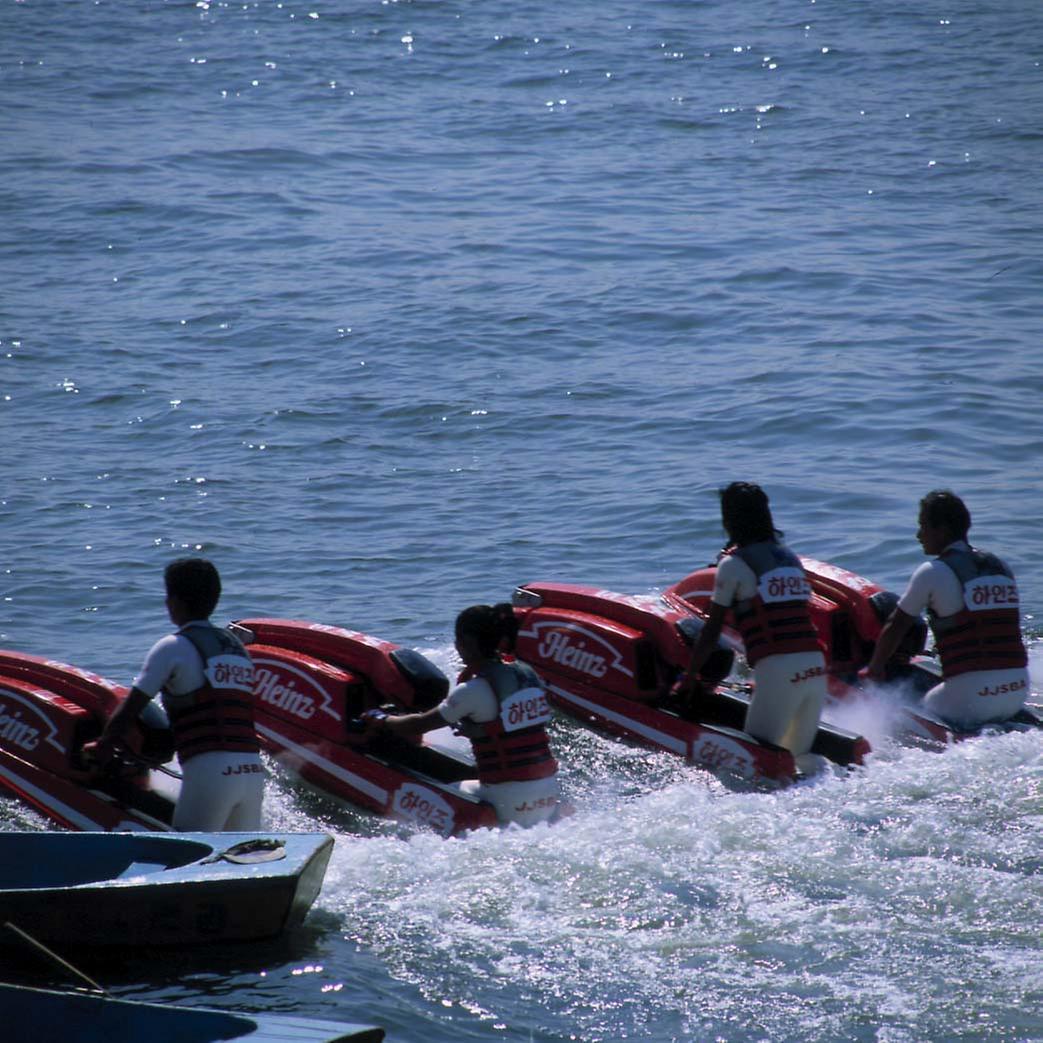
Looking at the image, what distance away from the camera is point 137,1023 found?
5.53m

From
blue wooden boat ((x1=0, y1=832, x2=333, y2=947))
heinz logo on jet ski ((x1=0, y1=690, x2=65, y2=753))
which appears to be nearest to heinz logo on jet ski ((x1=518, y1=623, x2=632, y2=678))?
blue wooden boat ((x1=0, y1=832, x2=333, y2=947))

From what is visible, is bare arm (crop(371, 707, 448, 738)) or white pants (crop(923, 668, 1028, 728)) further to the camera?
white pants (crop(923, 668, 1028, 728))

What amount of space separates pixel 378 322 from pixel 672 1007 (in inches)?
552

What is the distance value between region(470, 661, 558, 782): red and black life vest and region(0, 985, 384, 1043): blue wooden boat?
7.08ft

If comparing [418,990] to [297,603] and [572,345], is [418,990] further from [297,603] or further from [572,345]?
[572,345]

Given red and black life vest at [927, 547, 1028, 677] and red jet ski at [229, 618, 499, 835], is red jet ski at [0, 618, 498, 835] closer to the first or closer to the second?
red jet ski at [229, 618, 499, 835]

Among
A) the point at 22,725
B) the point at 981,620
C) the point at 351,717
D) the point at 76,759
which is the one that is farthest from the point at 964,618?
the point at 22,725

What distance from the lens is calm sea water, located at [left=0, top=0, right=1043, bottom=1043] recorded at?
21.5 ft

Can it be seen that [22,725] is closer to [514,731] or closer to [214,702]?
[214,702]

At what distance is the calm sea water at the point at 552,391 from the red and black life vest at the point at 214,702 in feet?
2.62

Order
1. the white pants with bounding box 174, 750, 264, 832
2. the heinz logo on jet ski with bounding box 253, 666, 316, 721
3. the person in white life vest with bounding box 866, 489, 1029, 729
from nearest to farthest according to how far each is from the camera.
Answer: the white pants with bounding box 174, 750, 264, 832
the heinz logo on jet ski with bounding box 253, 666, 316, 721
the person in white life vest with bounding box 866, 489, 1029, 729

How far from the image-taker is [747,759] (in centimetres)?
836

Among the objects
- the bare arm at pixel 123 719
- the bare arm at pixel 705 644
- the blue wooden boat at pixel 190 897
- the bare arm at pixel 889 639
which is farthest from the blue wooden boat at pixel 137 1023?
the bare arm at pixel 889 639

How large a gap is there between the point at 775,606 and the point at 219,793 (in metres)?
2.98
